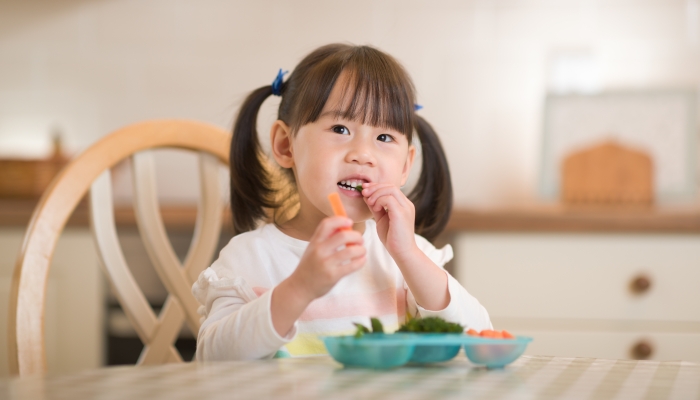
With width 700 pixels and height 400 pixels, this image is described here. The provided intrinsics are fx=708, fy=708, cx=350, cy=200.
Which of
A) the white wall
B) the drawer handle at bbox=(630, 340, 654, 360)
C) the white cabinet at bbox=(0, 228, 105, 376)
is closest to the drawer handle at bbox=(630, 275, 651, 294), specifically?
the drawer handle at bbox=(630, 340, 654, 360)

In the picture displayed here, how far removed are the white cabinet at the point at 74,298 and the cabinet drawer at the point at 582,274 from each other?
87 centimetres

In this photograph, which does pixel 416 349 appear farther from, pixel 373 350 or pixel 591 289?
pixel 591 289

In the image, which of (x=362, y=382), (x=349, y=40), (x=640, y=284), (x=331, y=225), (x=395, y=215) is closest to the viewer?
(x=362, y=382)

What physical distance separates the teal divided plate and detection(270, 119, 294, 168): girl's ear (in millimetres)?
490

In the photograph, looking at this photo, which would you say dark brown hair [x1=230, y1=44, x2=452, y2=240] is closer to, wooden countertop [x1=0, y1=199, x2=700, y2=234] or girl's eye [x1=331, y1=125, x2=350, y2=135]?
girl's eye [x1=331, y1=125, x2=350, y2=135]

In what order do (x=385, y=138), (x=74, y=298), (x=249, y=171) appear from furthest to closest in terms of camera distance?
1. (x=74, y=298)
2. (x=249, y=171)
3. (x=385, y=138)

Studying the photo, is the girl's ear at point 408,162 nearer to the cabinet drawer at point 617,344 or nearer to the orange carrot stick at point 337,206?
the orange carrot stick at point 337,206

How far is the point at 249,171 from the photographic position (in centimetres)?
105

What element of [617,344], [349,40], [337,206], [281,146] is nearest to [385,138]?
[281,146]

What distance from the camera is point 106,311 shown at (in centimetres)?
172

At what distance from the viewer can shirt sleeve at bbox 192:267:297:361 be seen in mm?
717

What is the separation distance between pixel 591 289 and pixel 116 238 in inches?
40.0

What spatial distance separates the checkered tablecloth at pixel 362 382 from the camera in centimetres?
46

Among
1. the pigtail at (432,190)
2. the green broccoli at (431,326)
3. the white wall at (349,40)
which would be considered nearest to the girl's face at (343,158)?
the pigtail at (432,190)
